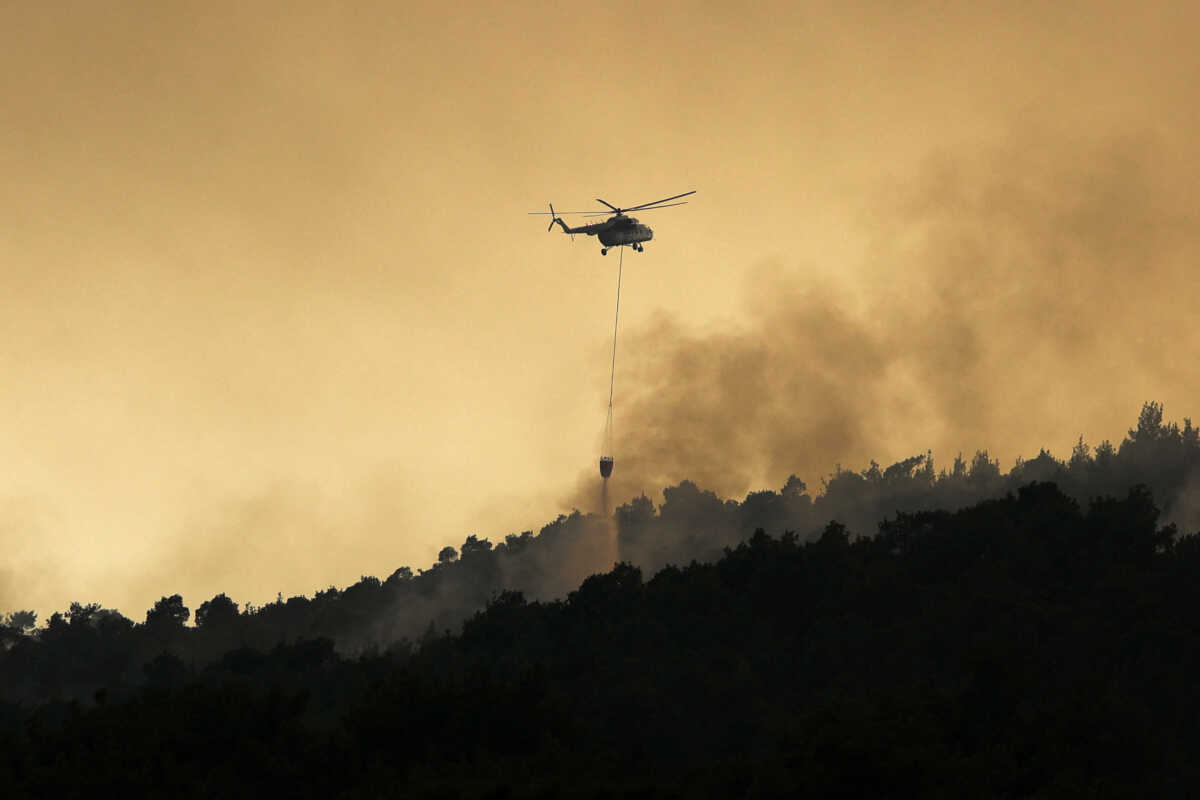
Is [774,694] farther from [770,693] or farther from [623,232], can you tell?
[623,232]

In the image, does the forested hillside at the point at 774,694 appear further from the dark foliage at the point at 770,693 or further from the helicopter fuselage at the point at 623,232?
the helicopter fuselage at the point at 623,232

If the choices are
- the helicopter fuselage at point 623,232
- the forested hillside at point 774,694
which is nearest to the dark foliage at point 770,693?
the forested hillside at point 774,694

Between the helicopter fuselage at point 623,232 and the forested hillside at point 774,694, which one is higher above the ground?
the helicopter fuselage at point 623,232

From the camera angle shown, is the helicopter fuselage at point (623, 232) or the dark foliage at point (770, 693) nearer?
the dark foliage at point (770, 693)

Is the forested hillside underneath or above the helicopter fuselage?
underneath

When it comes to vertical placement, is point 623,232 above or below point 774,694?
above

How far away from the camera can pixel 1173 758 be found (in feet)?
242

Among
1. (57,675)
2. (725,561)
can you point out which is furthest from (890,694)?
(57,675)

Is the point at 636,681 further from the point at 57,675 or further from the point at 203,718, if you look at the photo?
the point at 57,675

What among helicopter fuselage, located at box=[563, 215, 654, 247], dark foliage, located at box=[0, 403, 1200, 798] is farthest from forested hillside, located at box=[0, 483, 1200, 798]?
helicopter fuselage, located at box=[563, 215, 654, 247]

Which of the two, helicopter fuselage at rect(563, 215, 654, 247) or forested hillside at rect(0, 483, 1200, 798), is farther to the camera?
helicopter fuselage at rect(563, 215, 654, 247)

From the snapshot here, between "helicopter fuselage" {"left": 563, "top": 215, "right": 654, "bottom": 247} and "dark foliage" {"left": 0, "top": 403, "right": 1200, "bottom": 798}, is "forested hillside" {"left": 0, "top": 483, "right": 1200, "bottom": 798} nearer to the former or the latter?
"dark foliage" {"left": 0, "top": 403, "right": 1200, "bottom": 798}

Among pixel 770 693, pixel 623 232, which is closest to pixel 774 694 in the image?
pixel 770 693

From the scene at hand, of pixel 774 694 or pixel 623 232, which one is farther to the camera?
pixel 623 232
